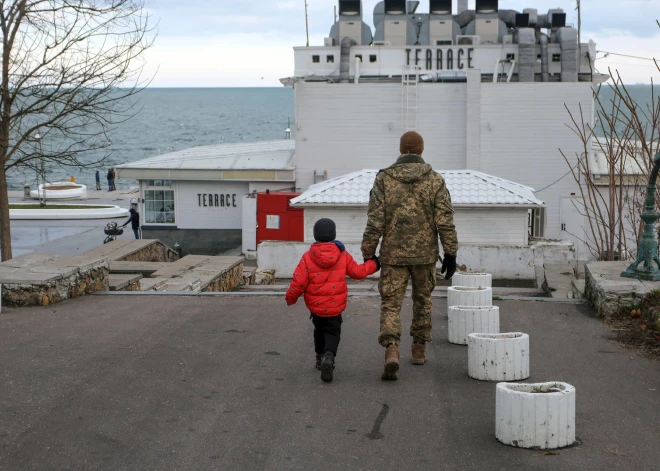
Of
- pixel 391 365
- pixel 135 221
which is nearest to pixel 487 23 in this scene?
pixel 135 221

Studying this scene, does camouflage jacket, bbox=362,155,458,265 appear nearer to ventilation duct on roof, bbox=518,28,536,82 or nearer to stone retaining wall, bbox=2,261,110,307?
stone retaining wall, bbox=2,261,110,307

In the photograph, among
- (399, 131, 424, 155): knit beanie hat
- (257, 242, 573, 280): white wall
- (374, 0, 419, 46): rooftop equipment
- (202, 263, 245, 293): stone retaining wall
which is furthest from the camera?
(374, 0, 419, 46): rooftop equipment

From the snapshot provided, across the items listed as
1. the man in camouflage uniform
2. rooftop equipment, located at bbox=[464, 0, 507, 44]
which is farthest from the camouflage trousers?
rooftop equipment, located at bbox=[464, 0, 507, 44]

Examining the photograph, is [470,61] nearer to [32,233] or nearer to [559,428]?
[32,233]

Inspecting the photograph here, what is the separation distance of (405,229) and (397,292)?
0.51 meters

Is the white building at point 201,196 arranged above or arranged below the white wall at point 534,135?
below

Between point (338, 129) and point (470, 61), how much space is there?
588 inches

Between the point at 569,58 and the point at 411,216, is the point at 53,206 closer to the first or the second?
the point at 569,58

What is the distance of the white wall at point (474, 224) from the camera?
22.7 meters

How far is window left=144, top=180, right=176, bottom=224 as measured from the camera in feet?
115

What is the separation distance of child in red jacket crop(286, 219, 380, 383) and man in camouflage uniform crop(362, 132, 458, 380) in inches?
8.1

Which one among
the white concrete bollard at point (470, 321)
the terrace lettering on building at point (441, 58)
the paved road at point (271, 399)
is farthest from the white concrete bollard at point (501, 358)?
the terrace lettering on building at point (441, 58)

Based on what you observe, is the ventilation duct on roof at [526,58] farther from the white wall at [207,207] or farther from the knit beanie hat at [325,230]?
the knit beanie hat at [325,230]

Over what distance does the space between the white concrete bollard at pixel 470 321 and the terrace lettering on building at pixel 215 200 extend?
89.1 feet
